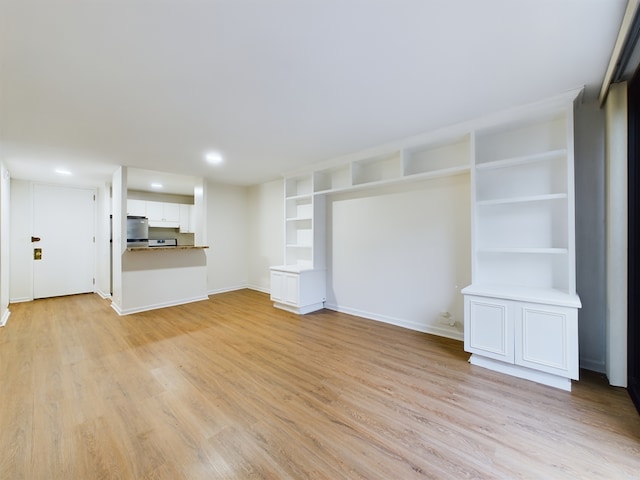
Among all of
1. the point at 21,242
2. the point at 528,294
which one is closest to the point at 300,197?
the point at 528,294

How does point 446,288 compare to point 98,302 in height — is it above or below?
above

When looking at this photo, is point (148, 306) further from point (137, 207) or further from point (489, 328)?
point (489, 328)

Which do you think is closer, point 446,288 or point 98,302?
point 446,288

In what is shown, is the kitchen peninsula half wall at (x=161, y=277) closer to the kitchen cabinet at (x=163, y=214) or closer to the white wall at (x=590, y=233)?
the kitchen cabinet at (x=163, y=214)

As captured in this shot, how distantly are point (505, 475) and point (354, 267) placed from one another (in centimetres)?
307

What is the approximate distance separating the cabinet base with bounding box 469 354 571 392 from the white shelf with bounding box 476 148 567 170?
1939 millimetres

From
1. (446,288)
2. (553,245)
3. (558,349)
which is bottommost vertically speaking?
(558,349)

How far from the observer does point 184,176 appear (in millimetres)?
5168

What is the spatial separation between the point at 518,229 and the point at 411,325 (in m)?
1.75

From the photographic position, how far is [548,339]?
2227mm

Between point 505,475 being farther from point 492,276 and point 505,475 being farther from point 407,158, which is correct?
point 407,158

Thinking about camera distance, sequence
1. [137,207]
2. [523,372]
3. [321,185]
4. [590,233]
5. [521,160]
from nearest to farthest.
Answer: [523,372] → [590,233] → [521,160] → [321,185] → [137,207]

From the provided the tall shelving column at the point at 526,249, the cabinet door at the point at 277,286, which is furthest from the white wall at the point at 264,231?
the tall shelving column at the point at 526,249

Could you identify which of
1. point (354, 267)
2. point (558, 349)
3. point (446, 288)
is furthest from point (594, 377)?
point (354, 267)
